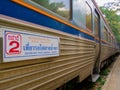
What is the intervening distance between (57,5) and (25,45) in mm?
1237

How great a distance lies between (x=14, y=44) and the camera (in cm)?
224

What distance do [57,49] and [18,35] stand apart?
3.55 ft

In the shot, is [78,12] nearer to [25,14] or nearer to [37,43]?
[37,43]

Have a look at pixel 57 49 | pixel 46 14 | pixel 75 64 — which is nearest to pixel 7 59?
pixel 46 14

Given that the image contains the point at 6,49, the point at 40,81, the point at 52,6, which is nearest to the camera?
the point at 6,49

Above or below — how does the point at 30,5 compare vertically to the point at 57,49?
above

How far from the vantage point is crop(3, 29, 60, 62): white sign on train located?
216 cm

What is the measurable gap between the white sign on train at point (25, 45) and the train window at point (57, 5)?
383 millimetres

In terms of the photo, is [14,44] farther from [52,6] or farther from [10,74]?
[52,6]

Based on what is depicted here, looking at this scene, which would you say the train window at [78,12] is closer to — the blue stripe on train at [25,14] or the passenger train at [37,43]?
the passenger train at [37,43]

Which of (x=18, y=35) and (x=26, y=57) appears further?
(x=26, y=57)

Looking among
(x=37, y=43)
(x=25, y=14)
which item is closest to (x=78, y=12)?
(x=37, y=43)

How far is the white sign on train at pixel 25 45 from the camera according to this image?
2.16 metres

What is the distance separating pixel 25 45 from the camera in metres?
2.42
